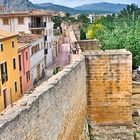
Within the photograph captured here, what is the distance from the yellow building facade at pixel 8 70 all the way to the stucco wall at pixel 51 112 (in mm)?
14963

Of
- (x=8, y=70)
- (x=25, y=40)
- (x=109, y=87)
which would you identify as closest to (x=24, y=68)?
(x=25, y=40)

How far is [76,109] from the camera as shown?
10094 millimetres

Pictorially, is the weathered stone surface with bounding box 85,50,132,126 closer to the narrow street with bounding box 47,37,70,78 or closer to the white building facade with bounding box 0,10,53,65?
the narrow street with bounding box 47,37,70,78

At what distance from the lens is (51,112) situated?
23.1 feet

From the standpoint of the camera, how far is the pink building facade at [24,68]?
3135 centimetres

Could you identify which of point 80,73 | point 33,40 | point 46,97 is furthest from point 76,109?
point 33,40

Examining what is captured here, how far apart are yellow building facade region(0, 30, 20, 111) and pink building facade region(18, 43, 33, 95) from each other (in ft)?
4.62

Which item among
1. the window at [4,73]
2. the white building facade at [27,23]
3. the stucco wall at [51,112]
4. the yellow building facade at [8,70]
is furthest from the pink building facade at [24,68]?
the stucco wall at [51,112]

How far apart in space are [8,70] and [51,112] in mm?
20639

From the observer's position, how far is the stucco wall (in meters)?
5.21

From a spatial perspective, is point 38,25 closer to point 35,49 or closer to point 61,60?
point 61,60

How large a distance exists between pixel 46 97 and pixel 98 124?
6.36m

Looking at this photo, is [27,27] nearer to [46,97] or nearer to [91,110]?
[91,110]

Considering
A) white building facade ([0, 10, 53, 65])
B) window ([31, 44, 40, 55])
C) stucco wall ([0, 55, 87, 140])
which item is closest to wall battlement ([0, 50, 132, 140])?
stucco wall ([0, 55, 87, 140])
